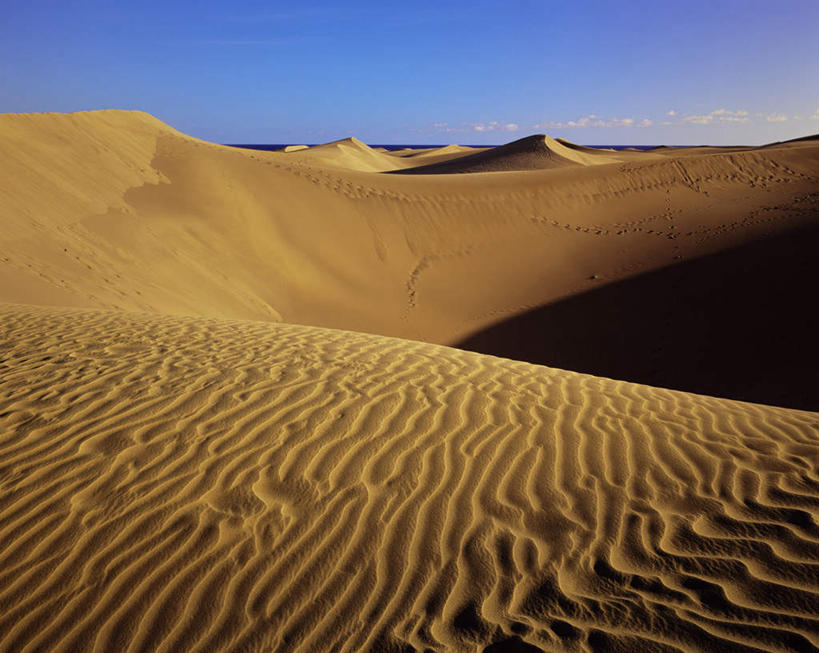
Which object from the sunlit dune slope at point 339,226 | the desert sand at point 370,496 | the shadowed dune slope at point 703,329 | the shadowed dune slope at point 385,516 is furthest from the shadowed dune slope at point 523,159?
the shadowed dune slope at point 385,516

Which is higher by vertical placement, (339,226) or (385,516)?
(385,516)

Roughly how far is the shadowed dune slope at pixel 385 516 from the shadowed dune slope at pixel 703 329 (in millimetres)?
6166

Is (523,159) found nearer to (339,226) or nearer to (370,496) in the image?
(339,226)

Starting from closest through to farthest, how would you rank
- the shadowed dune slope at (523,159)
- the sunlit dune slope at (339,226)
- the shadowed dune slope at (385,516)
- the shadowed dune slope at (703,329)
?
the shadowed dune slope at (385,516), the shadowed dune slope at (703,329), the sunlit dune slope at (339,226), the shadowed dune slope at (523,159)

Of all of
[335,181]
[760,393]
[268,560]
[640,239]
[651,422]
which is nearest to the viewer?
[268,560]

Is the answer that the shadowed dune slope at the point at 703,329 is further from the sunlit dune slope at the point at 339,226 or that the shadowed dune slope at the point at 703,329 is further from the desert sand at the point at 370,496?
the sunlit dune slope at the point at 339,226

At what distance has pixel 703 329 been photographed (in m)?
12.1

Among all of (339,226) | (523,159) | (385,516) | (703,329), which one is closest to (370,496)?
(385,516)

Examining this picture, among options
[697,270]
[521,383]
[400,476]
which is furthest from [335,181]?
[400,476]

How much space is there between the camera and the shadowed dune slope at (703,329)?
409 inches

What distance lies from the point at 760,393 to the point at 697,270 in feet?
17.3

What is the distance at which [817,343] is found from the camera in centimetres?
1054

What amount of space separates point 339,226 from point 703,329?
430 inches

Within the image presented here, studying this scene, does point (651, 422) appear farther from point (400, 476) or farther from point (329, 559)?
point (329, 559)
